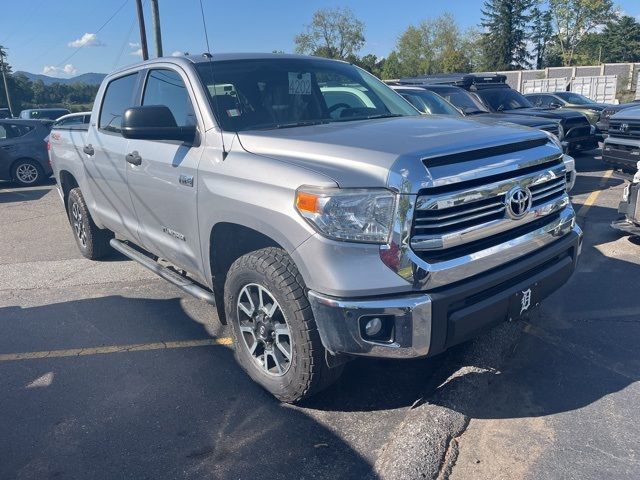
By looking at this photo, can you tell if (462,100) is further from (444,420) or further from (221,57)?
(444,420)

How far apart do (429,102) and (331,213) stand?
22.6 feet

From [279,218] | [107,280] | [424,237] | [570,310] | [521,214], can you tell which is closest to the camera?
[424,237]

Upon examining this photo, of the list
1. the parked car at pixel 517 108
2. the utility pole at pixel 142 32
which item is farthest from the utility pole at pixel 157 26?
the parked car at pixel 517 108

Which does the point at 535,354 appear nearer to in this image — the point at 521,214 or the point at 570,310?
the point at 570,310

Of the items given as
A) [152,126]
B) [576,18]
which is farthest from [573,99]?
[576,18]

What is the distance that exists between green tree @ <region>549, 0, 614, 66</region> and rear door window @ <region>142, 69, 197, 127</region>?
7170cm

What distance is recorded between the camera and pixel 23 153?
44.4 feet

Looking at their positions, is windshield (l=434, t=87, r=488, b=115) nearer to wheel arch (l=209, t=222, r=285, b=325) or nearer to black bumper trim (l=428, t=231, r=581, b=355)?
black bumper trim (l=428, t=231, r=581, b=355)

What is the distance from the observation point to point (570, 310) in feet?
14.9

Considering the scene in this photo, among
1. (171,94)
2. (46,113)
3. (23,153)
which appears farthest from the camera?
(46,113)

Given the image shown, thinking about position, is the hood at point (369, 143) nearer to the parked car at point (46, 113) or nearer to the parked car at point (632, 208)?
the parked car at point (632, 208)

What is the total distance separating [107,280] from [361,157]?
402 cm

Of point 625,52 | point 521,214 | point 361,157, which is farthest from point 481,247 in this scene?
point 625,52

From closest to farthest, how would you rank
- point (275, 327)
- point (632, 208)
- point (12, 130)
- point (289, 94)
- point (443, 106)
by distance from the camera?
1. point (275, 327)
2. point (289, 94)
3. point (632, 208)
4. point (443, 106)
5. point (12, 130)
